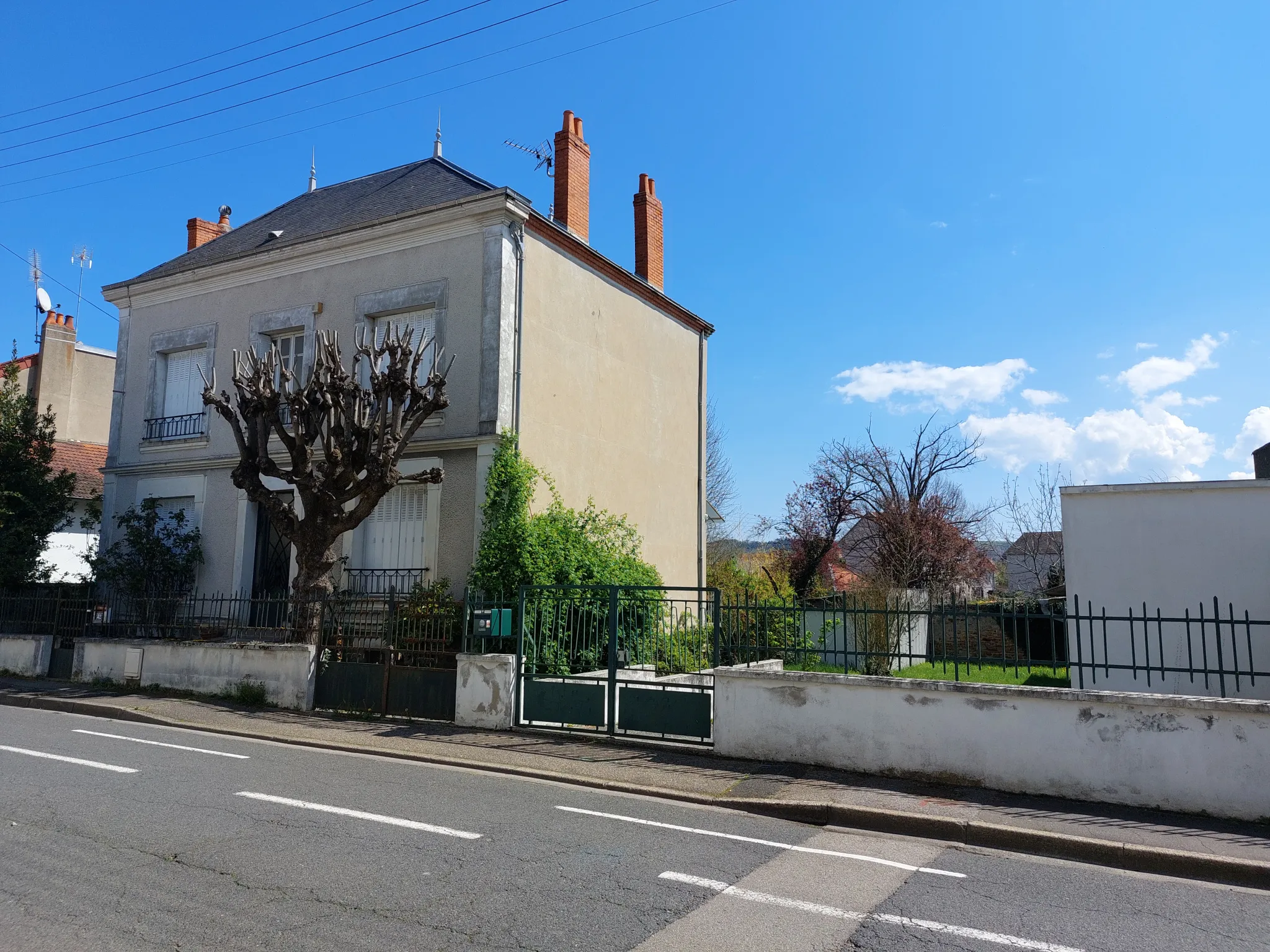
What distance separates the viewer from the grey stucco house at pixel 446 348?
47.2 ft

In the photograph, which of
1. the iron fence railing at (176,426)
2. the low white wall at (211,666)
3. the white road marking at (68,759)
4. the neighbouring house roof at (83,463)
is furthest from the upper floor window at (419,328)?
the neighbouring house roof at (83,463)

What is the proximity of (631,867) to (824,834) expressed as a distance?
1.94 m

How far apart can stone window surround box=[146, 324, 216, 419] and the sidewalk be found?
27.3ft

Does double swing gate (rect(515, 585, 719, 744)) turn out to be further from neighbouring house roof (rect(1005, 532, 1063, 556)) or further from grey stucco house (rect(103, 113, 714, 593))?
neighbouring house roof (rect(1005, 532, 1063, 556))

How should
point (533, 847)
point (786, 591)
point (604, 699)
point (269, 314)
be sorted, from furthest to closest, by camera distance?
point (786, 591) < point (269, 314) < point (604, 699) < point (533, 847)

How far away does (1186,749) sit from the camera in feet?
23.9

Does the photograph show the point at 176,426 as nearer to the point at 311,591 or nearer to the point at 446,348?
the point at 446,348

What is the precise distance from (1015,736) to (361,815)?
219 inches

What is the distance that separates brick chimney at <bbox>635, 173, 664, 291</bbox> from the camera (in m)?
18.9

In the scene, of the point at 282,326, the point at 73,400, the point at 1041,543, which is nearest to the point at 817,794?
the point at 282,326

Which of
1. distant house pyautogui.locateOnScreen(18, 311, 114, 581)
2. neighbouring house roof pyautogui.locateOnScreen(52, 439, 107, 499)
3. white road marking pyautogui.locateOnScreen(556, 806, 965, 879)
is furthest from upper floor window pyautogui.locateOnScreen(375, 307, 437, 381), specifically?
distant house pyautogui.locateOnScreen(18, 311, 114, 581)

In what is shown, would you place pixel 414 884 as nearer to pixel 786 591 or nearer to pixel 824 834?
pixel 824 834

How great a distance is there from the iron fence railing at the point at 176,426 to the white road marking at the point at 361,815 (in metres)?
12.0

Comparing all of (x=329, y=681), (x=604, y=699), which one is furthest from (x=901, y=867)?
(x=329, y=681)
